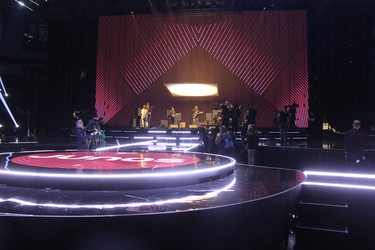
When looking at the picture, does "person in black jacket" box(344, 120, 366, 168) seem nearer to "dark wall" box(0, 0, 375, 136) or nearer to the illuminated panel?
"dark wall" box(0, 0, 375, 136)

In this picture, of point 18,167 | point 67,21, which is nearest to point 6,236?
point 18,167

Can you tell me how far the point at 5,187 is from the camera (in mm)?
3320

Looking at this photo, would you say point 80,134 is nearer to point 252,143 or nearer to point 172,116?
point 252,143

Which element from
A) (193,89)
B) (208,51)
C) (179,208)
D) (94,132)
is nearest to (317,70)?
(208,51)

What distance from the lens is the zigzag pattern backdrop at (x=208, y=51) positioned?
14680mm

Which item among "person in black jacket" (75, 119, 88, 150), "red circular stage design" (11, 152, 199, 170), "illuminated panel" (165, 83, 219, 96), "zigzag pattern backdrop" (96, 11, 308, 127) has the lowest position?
"red circular stage design" (11, 152, 199, 170)

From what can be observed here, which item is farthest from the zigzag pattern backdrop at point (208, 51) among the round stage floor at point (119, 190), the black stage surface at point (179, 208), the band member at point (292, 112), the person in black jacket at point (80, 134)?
the round stage floor at point (119, 190)

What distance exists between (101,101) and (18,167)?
497 inches

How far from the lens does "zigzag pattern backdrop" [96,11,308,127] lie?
14680mm

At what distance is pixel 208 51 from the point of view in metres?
16.0

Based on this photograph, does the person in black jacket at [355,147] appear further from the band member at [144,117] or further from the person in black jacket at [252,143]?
the band member at [144,117]

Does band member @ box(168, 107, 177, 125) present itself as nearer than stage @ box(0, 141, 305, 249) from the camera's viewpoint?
No

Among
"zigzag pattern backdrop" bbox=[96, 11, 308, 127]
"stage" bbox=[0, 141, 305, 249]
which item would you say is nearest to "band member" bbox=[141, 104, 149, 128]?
"zigzag pattern backdrop" bbox=[96, 11, 308, 127]

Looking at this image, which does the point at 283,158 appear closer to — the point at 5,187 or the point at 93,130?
the point at 93,130
